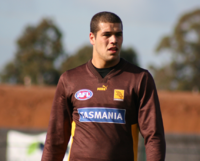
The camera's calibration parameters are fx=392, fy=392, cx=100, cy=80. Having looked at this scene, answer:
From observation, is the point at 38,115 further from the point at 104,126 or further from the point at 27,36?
the point at 27,36

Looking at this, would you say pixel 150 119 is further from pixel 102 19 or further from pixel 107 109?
pixel 102 19

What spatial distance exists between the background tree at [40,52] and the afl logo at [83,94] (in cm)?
4541

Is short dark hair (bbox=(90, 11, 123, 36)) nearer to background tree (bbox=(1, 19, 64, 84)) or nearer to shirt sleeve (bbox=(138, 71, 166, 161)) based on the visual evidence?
shirt sleeve (bbox=(138, 71, 166, 161))

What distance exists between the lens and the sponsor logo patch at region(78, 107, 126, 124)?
276 centimetres

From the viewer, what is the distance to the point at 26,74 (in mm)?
49250

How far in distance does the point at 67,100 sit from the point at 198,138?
181 inches

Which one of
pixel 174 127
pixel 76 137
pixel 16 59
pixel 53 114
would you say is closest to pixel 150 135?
pixel 76 137

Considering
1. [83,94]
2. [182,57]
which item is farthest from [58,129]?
[182,57]

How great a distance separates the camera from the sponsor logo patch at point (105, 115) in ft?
9.07

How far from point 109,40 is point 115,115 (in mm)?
545

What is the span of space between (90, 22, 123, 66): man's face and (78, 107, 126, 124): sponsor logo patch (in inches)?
15.0

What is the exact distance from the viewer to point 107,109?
9.13 ft

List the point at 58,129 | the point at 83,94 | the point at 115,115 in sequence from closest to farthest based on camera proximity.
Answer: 1. the point at 115,115
2. the point at 83,94
3. the point at 58,129

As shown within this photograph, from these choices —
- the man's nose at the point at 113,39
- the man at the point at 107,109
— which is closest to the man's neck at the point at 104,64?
the man at the point at 107,109
